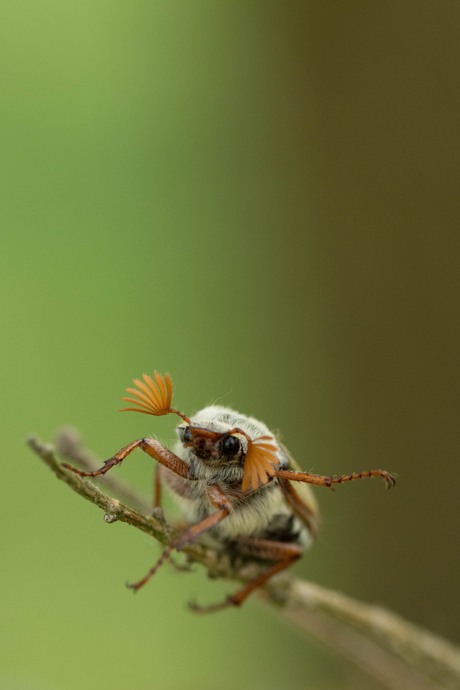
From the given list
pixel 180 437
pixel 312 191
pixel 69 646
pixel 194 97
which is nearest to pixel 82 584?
pixel 69 646

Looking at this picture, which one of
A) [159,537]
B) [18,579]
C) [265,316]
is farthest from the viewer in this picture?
[265,316]

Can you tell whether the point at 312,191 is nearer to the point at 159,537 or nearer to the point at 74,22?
the point at 74,22

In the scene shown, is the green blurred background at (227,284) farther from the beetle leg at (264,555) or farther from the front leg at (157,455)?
the front leg at (157,455)

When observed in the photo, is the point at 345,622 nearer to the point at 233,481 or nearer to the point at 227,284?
the point at 233,481

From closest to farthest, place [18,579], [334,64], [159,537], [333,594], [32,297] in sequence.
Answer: [159,537] < [333,594] < [18,579] < [32,297] < [334,64]

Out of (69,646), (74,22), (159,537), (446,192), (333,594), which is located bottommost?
(69,646)

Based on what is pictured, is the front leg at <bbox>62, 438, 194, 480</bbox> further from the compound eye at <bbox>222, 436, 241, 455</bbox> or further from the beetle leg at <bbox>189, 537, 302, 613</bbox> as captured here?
the beetle leg at <bbox>189, 537, 302, 613</bbox>
